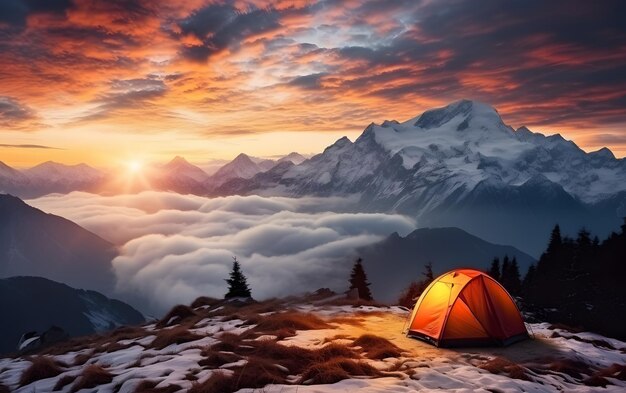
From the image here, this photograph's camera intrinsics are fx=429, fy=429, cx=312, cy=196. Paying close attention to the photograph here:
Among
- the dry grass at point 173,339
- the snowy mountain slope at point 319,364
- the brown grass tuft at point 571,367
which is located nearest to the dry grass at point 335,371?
the snowy mountain slope at point 319,364

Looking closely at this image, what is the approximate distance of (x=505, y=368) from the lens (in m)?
14.5

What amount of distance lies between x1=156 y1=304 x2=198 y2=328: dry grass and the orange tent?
14044 millimetres

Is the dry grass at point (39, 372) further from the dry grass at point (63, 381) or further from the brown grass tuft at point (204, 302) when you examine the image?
the brown grass tuft at point (204, 302)

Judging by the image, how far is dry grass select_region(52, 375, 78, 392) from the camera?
12.8 m

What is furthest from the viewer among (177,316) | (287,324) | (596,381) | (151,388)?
(177,316)

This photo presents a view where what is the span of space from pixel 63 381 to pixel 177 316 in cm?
1390

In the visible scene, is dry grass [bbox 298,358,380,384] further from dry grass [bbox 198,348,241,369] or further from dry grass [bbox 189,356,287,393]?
dry grass [bbox 198,348,241,369]

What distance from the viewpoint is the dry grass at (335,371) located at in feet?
39.3

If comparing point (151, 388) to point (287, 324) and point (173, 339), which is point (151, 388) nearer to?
point (173, 339)

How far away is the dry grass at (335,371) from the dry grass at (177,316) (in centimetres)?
1543

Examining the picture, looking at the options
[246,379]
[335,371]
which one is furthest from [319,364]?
[246,379]

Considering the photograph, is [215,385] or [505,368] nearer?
[215,385]

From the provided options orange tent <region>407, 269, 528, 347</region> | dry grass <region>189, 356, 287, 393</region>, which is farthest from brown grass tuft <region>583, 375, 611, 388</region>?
dry grass <region>189, 356, 287, 393</region>

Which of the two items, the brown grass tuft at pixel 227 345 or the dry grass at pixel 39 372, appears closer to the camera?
the dry grass at pixel 39 372
